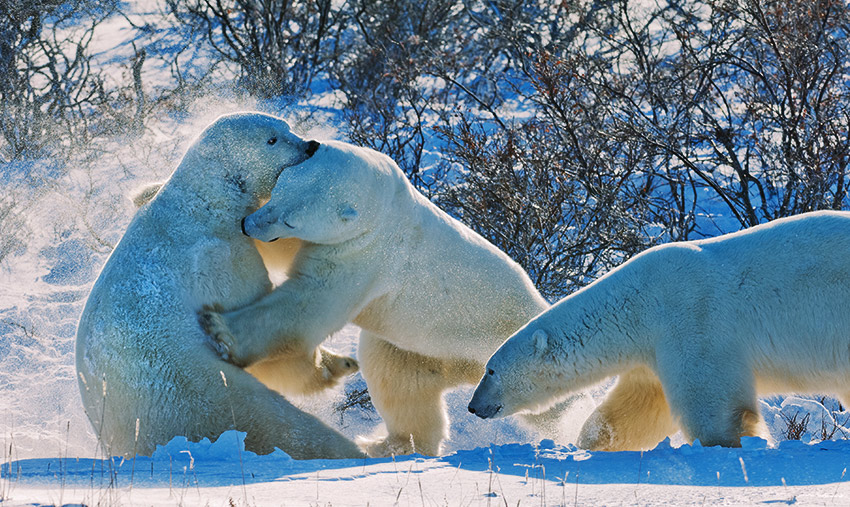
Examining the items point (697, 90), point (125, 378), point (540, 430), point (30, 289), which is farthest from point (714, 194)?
point (125, 378)

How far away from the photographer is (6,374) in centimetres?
547

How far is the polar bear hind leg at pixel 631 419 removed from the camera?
383 centimetres

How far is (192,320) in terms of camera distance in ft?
11.3

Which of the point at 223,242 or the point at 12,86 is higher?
the point at 12,86

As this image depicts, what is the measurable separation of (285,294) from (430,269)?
70cm

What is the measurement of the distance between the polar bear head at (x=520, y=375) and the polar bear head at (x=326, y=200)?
740mm

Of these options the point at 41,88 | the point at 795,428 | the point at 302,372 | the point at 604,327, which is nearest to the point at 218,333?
the point at 302,372

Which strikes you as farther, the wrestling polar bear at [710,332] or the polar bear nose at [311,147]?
the polar bear nose at [311,147]

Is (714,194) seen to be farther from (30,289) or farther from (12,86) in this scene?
(12,86)

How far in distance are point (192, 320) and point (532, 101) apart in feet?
18.6

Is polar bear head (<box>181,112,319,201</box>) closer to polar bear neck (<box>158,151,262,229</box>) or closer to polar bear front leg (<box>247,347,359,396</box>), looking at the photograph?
polar bear neck (<box>158,151,262,229</box>)

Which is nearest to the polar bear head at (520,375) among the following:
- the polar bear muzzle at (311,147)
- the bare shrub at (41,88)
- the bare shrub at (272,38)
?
the polar bear muzzle at (311,147)

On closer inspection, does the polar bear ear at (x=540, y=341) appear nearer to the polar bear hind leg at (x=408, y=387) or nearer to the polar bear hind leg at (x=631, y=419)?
the polar bear hind leg at (x=631, y=419)

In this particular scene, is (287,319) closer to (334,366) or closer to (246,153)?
(334,366)
